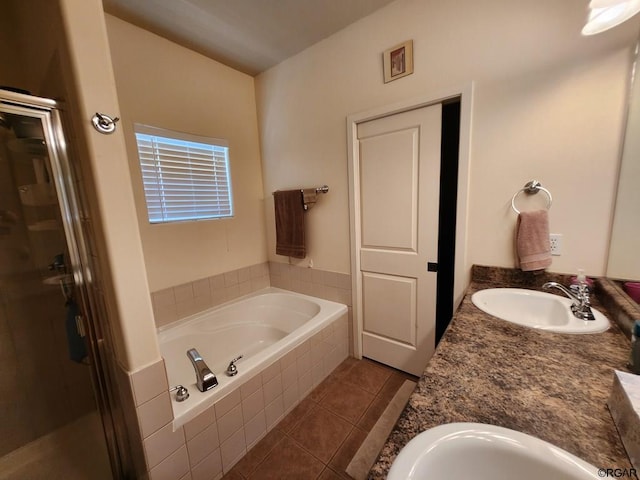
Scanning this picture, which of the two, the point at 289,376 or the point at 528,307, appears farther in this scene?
the point at 289,376

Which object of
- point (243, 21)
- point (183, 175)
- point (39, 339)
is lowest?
point (39, 339)

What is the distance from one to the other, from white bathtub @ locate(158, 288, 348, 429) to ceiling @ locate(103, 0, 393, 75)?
6.97 feet

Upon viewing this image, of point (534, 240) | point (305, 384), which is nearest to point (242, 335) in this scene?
point (305, 384)

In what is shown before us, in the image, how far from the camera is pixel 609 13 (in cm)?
91

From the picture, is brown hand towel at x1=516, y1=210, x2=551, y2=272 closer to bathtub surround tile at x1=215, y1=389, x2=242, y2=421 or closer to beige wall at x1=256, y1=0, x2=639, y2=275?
beige wall at x1=256, y1=0, x2=639, y2=275

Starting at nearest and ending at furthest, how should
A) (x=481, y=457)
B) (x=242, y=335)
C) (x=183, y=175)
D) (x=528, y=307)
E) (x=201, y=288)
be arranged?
(x=481, y=457), (x=528, y=307), (x=183, y=175), (x=201, y=288), (x=242, y=335)

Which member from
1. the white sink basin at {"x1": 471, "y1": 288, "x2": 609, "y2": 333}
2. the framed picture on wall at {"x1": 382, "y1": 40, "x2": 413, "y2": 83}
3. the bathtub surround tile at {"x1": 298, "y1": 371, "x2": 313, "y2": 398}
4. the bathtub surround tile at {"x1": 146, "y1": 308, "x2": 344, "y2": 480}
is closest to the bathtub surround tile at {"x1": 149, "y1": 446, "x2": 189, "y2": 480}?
→ the bathtub surround tile at {"x1": 146, "y1": 308, "x2": 344, "y2": 480}

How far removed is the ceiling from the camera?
59.9 inches

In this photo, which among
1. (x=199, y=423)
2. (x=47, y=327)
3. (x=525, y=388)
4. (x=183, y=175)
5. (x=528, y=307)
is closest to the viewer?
(x=525, y=388)

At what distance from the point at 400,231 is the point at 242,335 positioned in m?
1.64

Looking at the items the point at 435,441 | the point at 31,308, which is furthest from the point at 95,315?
the point at 435,441

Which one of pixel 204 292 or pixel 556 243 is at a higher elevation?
pixel 556 243

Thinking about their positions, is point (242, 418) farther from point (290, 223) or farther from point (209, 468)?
point (290, 223)

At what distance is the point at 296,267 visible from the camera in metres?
2.41
